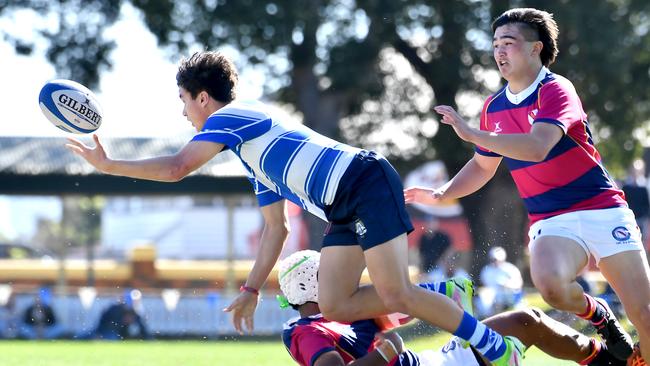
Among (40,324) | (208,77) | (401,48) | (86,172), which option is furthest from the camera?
(401,48)

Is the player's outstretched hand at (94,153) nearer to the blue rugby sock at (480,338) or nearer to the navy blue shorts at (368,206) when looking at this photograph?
the navy blue shorts at (368,206)

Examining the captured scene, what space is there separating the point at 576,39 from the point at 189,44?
24.9ft

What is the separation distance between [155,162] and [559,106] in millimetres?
2017

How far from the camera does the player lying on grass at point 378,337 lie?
5164 mm

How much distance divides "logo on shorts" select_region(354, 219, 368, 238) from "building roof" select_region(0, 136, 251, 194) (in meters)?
15.1

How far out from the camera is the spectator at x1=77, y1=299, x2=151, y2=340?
17.1 metres

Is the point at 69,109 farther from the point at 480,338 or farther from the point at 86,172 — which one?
the point at 86,172

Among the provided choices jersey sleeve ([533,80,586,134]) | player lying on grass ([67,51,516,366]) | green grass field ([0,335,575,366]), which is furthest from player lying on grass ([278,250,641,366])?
green grass field ([0,335,575,366])

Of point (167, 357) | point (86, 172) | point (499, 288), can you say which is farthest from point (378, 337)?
point (86, 172)

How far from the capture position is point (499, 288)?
1532 centimetres

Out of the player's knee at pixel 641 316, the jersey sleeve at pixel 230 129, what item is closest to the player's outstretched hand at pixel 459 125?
Result: the jersey sleeve at pixel 230 129

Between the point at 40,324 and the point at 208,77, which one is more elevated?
the point at 208,77

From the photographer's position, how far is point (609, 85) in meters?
22.5

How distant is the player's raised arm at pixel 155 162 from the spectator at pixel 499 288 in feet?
32.7
